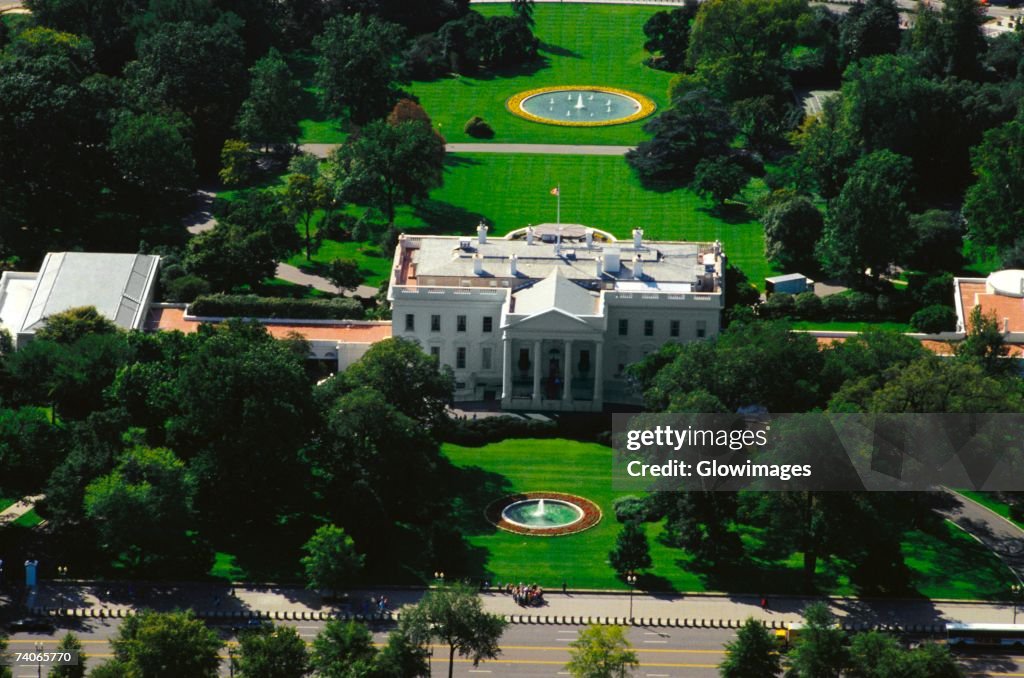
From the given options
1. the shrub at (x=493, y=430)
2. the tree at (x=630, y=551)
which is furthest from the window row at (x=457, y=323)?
the tree at (x=630, y=551)

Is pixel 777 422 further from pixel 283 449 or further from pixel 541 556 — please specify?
pixel 283 449

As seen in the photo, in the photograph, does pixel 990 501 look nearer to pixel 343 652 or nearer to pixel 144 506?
pixel 343 652

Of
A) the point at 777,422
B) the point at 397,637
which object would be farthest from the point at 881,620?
the point at 397,637

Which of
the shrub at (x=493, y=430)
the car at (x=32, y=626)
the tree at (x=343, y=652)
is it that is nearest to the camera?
the tree at (x=343, y=652)

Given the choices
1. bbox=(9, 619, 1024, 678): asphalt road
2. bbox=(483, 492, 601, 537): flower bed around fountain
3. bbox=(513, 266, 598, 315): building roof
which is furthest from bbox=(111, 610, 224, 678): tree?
A: bbox=(513, 266, 598, 315): building roof

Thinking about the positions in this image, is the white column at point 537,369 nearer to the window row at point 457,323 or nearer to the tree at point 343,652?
the window row at point 457,323

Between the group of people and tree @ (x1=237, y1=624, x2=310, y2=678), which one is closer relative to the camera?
tree @ (x1=237, y1=624, x2=310, y2=678)

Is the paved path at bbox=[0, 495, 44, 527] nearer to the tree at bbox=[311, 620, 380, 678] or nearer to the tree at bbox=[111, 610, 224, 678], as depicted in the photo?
the tree at bbox=[111, 610, 224, 678]
